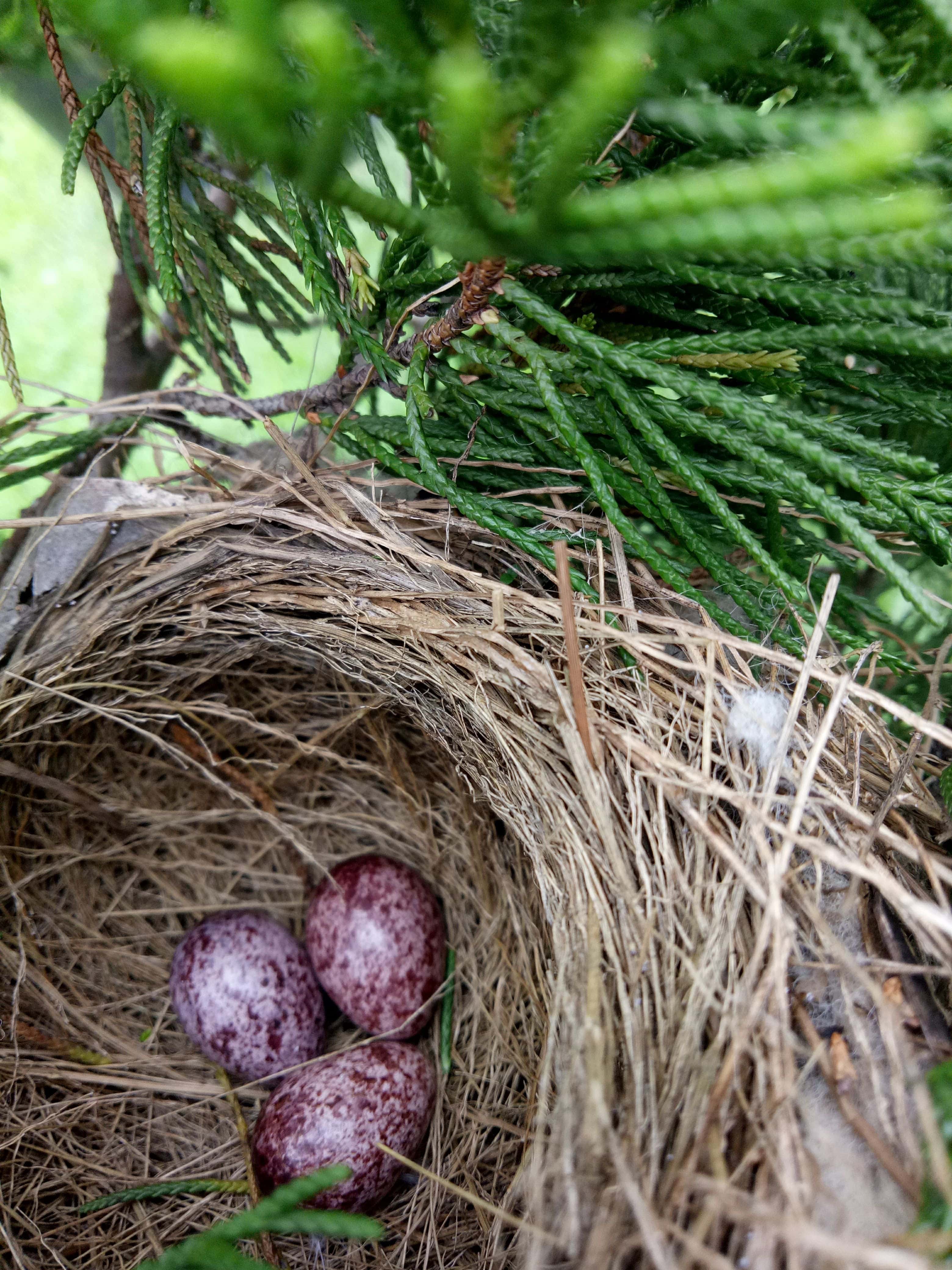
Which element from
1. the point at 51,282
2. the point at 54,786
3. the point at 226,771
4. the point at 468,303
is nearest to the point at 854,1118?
the point at 468,303

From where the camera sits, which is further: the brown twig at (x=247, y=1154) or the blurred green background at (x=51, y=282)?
the blurred green background at (x=51, y=282)

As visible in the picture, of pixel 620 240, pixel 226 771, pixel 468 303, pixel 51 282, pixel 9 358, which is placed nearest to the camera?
pixel 620 240

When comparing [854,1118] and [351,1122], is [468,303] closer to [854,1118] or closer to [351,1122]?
[854,1118]

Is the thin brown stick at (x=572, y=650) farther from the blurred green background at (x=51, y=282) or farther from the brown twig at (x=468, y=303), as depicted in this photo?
the blurred green background at (x=51, y=282)

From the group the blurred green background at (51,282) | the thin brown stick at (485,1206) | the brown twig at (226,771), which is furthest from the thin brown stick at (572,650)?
the blurred green background at (51,282)

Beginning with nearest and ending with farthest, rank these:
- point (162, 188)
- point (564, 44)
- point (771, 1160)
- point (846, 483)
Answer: point (564, 44) → point (771, 1160) → point (846, 483) → point (162, 188)

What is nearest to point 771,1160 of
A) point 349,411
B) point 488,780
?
point 488,780

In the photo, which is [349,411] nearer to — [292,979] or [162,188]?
[162,188]
